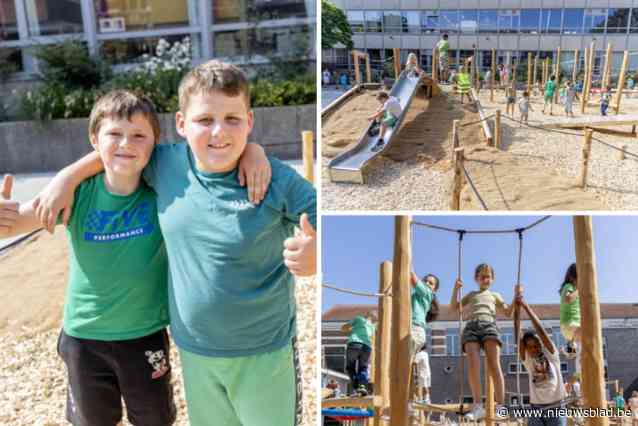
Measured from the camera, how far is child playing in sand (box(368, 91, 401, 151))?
3.96m

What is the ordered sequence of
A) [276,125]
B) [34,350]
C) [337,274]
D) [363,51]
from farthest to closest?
[276,125], [34,350], [363,51], [337,274]

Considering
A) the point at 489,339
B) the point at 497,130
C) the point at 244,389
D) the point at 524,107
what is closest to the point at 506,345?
the point at 489,339

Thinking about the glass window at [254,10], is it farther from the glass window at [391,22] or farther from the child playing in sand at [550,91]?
the glass window at [391,22]

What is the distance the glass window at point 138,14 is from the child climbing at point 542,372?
7513 mm

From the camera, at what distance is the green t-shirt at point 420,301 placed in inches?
77.3

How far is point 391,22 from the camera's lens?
2.39 m

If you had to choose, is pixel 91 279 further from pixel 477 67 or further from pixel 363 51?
pixel 477 67

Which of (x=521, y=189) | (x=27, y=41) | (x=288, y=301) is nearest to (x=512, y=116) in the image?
(x=521, y=189)

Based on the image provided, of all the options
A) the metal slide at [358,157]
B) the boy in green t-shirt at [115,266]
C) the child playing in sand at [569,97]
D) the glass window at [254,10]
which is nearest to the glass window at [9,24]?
the glass window at [254,10]

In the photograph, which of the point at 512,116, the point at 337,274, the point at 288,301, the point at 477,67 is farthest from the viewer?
the point at 512,116

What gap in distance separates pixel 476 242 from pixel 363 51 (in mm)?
932

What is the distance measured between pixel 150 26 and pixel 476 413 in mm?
7627

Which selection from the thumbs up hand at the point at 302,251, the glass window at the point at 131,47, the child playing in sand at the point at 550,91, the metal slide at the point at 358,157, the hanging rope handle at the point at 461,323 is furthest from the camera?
the glass window at the point at 131,47

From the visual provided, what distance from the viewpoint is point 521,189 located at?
147 inches
